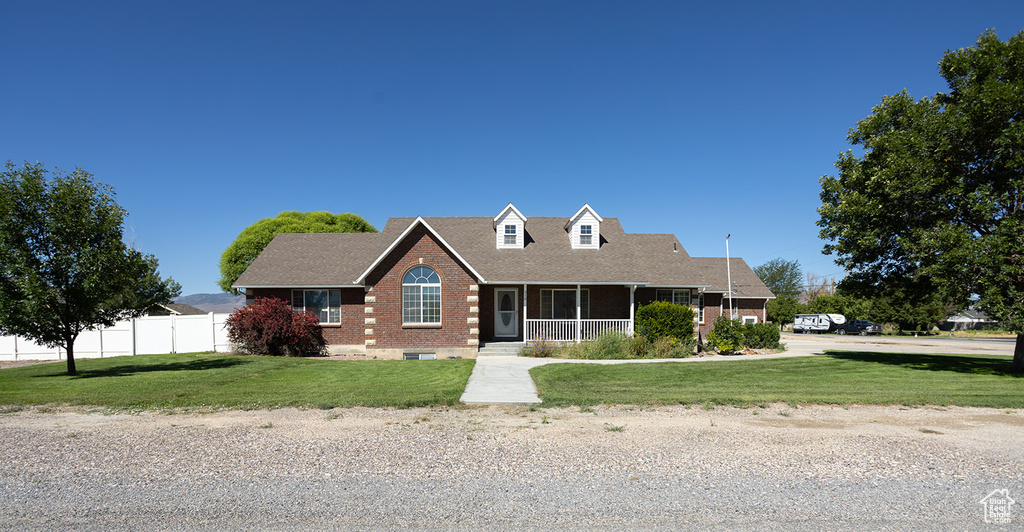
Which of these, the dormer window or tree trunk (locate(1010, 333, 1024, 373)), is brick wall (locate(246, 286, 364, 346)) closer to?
the dormer window

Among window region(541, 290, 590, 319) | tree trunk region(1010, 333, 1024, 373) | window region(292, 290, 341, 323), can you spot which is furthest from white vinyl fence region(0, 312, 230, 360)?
tree trunk region(1010, 333, 1024, 373)

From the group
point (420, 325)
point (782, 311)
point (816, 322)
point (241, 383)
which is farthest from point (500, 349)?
point (782, 311)

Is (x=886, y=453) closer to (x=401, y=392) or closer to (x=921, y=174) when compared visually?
(x=401, y=392)

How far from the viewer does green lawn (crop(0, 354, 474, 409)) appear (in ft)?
35.3

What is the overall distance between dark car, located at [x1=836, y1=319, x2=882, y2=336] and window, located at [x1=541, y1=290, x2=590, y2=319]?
1486 inches

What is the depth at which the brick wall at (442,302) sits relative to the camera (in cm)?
2047

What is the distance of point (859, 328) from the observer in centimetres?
4775

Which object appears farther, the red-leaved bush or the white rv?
the white rv

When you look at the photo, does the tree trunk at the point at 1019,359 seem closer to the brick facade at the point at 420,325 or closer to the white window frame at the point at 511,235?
the brick facade at the point at 420,325

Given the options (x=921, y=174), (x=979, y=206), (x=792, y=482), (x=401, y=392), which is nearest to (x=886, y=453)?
(x=792, y=482)

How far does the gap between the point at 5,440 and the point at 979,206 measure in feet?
76.3

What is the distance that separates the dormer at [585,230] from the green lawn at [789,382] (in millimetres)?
8792

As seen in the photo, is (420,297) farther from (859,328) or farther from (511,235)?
(859,328)

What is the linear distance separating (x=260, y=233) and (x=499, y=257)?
32242 millimetres
